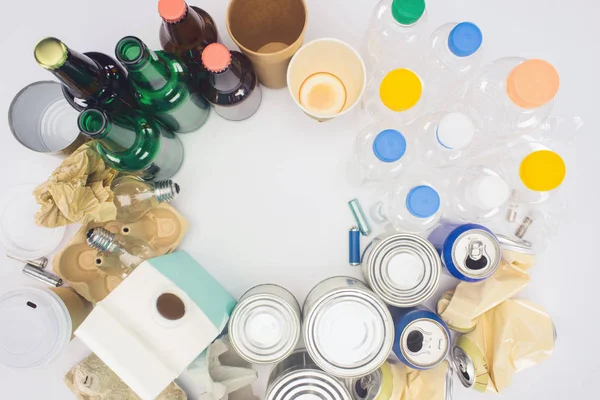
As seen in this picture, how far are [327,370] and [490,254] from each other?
320 mm

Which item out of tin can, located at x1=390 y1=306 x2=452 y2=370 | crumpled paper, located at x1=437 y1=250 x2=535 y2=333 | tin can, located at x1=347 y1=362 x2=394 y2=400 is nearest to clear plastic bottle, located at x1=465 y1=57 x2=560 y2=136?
crumpled paper, located at x1=437 y1=250 x2=535 y2=333

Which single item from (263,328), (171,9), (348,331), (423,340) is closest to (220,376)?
(263,328)

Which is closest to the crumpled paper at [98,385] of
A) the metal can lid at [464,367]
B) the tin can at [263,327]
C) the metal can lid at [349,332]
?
the tin can at [263,327]

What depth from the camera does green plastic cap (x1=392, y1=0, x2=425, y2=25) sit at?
574 millimetres

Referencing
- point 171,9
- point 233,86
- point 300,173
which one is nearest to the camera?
point 171,9

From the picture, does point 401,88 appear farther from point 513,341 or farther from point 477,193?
point 513,341

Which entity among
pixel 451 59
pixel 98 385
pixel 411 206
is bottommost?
pixel 98 385

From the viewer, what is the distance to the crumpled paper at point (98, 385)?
665mm

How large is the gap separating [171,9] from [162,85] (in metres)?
0.11

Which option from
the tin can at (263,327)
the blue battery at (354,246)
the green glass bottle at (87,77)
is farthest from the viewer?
the blue battery at (354,246)

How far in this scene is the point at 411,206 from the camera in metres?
0.59

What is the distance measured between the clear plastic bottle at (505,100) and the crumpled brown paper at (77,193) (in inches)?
25.0

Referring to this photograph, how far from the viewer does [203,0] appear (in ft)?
2.54

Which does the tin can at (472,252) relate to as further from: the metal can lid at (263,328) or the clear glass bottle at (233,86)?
the clear glass bottle at (233,86)
